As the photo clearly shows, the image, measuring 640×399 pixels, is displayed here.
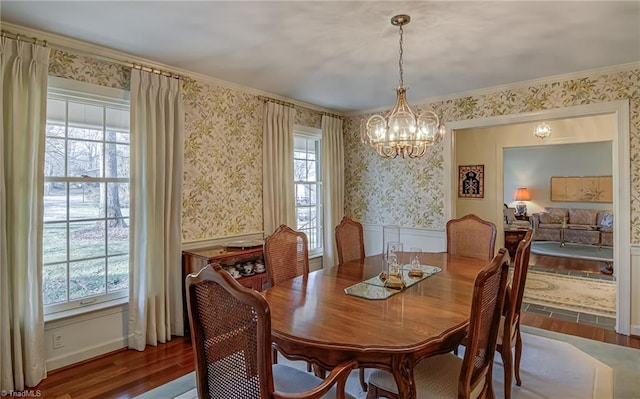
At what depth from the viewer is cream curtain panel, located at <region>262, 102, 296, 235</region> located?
4141 mm

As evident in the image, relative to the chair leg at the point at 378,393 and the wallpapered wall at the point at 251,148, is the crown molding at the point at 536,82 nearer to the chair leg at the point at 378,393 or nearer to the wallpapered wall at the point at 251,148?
the wallpapered wall at the point at 251,148

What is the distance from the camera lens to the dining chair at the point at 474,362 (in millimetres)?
1433

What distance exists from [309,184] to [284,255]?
230 cm

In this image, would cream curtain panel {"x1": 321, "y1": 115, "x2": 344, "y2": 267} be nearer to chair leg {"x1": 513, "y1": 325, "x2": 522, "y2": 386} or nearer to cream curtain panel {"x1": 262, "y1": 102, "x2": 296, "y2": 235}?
cream curtain panel {"x1": 262, "y1": 102, "x2": 296, "y2": 235}

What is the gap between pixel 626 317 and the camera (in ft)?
10.8

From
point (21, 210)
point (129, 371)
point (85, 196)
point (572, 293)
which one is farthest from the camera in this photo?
point (572, 293)

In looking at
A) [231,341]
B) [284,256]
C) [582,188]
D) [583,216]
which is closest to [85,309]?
[284,256]

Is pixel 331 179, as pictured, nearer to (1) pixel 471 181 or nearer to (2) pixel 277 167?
(2) pixel 277 167

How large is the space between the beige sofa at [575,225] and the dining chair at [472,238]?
21.4 ft

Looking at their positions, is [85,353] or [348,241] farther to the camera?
[348,241]

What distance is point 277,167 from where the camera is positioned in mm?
4246

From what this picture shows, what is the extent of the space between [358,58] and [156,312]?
2810 mm

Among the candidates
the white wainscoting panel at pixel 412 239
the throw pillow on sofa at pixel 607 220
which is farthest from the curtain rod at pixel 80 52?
the throw pillow on sofa at pixel 607 220

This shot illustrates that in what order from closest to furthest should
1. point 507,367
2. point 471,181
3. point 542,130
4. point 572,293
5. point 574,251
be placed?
point 507,367 → point 572,293 → point 542,130 → point 471,181 → point 574,251
